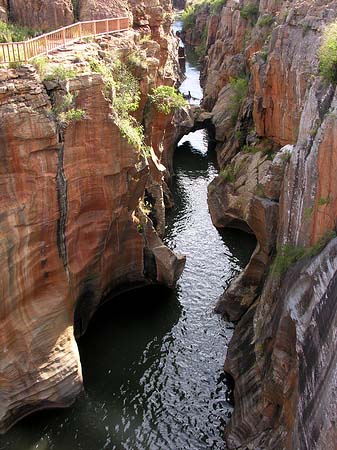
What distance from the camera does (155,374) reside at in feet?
72.9

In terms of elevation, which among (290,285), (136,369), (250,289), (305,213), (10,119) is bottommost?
(136,369)

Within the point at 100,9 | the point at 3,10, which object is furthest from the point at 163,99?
the point at 3,10

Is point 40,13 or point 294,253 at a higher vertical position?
point 40,13

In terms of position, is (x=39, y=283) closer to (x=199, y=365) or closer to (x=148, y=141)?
(x=199, y=365)

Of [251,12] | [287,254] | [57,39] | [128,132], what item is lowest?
[287,254]

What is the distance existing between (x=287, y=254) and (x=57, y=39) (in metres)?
12.5

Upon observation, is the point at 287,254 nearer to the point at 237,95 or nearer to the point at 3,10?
the point at 3,10

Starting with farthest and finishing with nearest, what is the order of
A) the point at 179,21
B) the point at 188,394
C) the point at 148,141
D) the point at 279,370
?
the point at 179,21 → the point at 148,141 → the point at 188,394 → the point at 279,370

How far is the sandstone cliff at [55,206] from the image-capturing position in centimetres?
1783

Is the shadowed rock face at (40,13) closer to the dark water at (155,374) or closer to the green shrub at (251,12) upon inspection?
the dark water at (155,374)

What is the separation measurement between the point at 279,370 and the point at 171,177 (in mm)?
26725

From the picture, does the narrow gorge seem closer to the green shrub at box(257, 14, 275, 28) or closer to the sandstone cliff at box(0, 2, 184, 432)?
the sandstone cliff at box(0, 2, 184, 432)

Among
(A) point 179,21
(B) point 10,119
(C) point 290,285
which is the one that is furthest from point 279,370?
(A) point 179,21

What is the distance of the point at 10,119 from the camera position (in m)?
17.2
